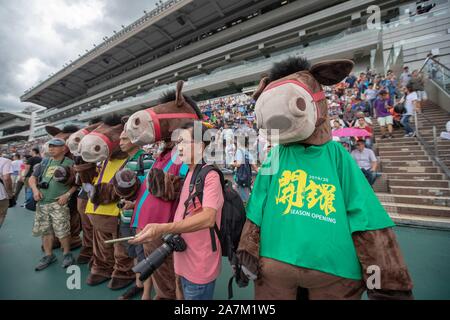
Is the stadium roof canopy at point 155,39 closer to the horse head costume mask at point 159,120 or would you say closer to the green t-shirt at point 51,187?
the horse head costume mask at point 159,120

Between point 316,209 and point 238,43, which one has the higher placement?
point 238,43

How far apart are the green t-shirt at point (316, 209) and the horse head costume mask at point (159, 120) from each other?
0.87 m

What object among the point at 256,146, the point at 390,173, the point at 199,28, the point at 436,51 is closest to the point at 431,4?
the point at 436,51

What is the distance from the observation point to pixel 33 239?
11.2 feet

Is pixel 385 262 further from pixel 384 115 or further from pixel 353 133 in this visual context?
pixel 384 115

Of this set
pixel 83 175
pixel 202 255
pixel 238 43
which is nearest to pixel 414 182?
pixel 202 255

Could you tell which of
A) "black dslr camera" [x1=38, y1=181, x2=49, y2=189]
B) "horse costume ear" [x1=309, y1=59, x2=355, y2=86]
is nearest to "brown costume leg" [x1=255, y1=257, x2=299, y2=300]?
"horse costume ear" [x1=309, y1=59, x2=355, y2=86]

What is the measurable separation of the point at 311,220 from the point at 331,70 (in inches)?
31.6

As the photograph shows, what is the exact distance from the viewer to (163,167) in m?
1.59

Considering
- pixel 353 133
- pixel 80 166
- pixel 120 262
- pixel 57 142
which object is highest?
pixel 353 133

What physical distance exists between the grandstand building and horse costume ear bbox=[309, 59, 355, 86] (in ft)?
30.0

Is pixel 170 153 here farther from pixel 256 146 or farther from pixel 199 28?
pixel 199 28

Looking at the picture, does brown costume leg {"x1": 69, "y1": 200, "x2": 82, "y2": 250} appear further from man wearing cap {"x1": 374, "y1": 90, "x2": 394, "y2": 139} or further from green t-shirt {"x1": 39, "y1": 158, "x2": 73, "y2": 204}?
man wearing cap {"x1": 374, "y1": 90, "x2": 394, "y2": 139}

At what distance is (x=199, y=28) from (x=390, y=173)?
2182 cm
